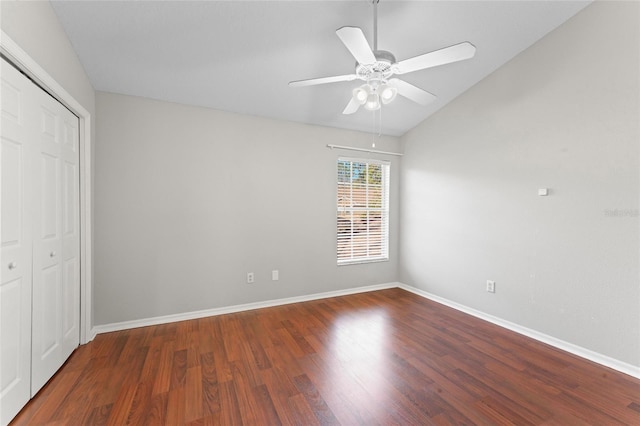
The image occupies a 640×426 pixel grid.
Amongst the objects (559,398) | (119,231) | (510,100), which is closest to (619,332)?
(559,398)

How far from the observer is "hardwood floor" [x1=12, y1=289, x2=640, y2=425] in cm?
163

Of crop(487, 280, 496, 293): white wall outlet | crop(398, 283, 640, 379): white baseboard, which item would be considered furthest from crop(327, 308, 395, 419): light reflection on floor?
crop(487, 280, 496, 293): white wall outlet

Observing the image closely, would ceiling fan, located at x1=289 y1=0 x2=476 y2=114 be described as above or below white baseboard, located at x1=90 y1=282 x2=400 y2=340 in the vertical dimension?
above

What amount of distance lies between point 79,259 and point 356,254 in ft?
10.7

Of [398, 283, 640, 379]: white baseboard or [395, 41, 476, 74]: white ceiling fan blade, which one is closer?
[395, 41, 476, 74]: white ceiling fan blade

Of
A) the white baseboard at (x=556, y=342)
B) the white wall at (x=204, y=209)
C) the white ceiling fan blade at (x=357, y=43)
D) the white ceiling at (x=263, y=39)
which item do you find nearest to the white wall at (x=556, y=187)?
the white baseboard at (x=556, y=342)

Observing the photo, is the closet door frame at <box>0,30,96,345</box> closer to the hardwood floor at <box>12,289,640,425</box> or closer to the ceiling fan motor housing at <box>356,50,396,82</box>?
the hardwood floor at <box>12,289,640,425</box>

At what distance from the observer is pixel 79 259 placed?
2418 millimetres

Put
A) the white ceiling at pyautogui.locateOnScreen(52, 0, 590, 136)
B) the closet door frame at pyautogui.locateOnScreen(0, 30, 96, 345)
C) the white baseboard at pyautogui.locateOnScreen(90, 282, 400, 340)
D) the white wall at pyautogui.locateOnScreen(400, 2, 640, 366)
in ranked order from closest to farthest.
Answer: the white ceiling at pyautogui.locateOnScreen(52, 0, 590, 136) < the white wall at pyautogui.locateOnScreen(400, 2, 640, 366) < the closet door frame at pyautogui.locateOnScreen(0, 30, 96, 345) < the white baseboard at pyautogui.locateOnScreen(90, 282, 400, 340)

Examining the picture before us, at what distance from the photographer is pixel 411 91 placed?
6.42ft

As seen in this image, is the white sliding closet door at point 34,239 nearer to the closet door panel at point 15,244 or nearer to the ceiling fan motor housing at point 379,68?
the closet door panel at point 15,244

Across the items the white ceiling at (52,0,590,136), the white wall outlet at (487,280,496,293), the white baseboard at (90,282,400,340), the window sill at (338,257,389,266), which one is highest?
the white ceiling at (52,0,590,136)

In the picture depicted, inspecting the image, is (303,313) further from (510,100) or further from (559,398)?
(510,100)

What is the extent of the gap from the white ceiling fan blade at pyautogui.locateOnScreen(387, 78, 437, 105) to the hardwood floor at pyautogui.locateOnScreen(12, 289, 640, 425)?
7.03 feet
